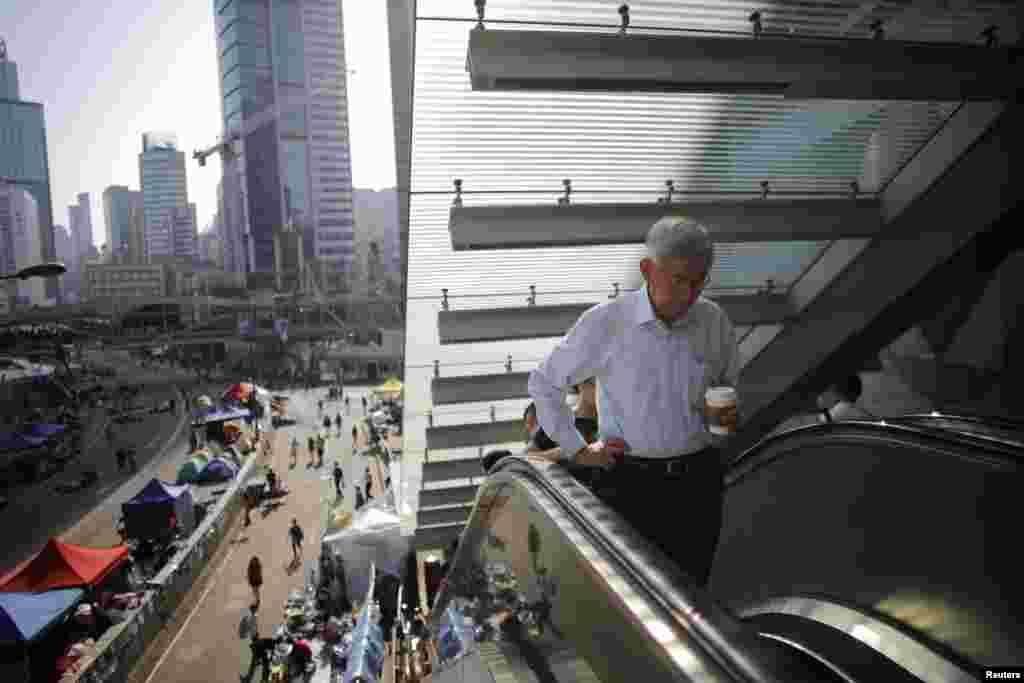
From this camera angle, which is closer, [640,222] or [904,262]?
[640,222]

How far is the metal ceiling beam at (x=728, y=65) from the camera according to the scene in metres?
3.32

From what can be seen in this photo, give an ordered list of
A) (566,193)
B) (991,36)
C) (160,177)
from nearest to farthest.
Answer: (991,36) → (566,193) → (160,177)

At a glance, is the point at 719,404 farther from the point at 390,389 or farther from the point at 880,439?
the point at 390,389

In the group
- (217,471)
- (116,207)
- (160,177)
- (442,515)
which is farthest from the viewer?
(116,207)

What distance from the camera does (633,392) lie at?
7.17ft

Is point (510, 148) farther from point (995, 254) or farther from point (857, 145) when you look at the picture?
point (995, 254)

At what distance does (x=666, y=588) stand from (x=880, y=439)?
2.77 meters

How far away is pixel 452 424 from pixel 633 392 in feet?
29.5

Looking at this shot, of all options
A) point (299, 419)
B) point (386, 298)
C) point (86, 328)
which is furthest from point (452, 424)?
point (386, 298)

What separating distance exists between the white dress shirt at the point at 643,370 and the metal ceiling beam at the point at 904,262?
3.79m

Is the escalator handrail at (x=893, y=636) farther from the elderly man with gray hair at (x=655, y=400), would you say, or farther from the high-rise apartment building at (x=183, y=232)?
the high-rise apartment building at (x=183, y=232)

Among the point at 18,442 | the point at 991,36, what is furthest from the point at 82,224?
the point at 991,36

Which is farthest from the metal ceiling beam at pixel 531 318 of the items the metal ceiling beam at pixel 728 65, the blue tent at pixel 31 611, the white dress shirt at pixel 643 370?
the blue tent at pixel 31 611

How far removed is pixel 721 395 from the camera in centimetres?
207
